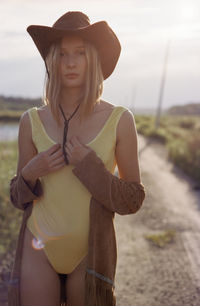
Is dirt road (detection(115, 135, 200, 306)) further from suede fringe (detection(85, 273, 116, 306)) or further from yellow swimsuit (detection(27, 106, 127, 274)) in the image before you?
yellow swimsuit (detection(27, 106, 127, 274))

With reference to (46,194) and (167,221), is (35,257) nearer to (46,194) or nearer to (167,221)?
(46,194)

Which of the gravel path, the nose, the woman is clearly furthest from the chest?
the gravel path

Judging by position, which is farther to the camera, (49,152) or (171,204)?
(171,204)

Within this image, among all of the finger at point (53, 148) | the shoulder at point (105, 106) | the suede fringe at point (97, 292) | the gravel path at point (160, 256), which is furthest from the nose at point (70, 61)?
the gravel path at point (160, 256)

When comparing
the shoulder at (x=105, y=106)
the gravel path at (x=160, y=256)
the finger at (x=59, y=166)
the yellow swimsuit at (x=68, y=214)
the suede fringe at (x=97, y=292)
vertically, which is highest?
the shoulder at (x=105, y=106)

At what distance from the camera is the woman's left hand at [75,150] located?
2.01 metres

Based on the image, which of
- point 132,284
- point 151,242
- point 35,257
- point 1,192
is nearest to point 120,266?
point 132,284

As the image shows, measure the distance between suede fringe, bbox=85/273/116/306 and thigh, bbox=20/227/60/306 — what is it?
14 centimetres

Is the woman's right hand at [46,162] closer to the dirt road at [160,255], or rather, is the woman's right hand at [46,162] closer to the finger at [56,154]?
the finger at [56,154]

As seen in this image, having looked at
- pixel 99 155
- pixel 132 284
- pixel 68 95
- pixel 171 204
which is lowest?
pixel 171 204

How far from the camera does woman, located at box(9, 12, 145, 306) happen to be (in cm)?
200

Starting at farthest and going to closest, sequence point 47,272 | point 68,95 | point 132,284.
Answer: point 132,284, point 68,95, point 47,272

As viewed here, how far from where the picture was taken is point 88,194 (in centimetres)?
204

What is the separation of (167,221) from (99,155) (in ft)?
16.1
